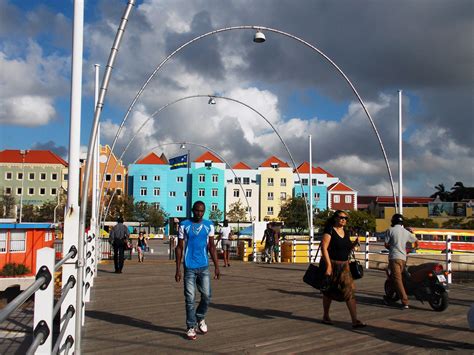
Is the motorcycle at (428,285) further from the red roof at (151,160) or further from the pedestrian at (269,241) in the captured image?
the red roof at (151,160)

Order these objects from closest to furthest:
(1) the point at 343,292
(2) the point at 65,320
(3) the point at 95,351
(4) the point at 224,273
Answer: (2) the point at 65,320 → (3) the point at 95,351 → (1) the point at 343,292 → (4) the point at 224,273

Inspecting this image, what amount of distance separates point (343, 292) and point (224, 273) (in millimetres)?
10759

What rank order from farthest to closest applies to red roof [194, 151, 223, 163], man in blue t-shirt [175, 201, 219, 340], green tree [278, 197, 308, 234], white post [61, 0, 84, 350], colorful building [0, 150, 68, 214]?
red roof [194, 151, 223, 163] → colorful building [0, 150, 68, 214] → green tree [278, 197, 308, 234] → man in blue t-shirt [175, 201, 219, 340] → white post [61, 0, 84, 350]

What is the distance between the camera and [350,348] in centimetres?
722

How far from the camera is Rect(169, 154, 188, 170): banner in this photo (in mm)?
94394

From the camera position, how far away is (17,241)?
2547 centimetres

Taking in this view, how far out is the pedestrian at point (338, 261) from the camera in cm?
848

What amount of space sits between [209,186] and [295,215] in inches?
661

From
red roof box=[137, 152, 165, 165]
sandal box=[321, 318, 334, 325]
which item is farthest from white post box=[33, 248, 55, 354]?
red roof box=[137, 152, 165, 165]

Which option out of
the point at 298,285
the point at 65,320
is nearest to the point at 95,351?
the point at 65,320

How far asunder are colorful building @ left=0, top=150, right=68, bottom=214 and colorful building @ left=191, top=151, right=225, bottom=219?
2381 cm

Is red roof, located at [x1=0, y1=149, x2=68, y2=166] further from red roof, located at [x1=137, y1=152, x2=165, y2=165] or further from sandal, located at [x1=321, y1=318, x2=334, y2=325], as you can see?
sandal, located at [x1=321, y1=318, x2=334, y2=325]

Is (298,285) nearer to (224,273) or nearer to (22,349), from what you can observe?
(224,273)

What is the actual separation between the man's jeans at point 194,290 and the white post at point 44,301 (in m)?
3.86
